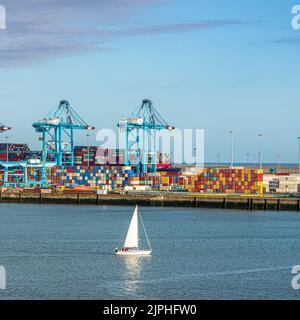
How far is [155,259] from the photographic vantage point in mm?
51750

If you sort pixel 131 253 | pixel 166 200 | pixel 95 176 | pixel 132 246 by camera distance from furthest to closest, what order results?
pixel 95 176 < pixel 166 200 < pixel 132 246 < pixel 131 253

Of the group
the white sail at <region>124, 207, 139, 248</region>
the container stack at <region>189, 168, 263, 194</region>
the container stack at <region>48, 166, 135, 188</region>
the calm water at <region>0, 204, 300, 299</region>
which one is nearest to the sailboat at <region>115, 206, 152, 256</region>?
the white sail at <region>124, 207, 139, 248</region>

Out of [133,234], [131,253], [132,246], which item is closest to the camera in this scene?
[131,253]

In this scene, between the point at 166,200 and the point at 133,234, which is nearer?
the point at 133,234

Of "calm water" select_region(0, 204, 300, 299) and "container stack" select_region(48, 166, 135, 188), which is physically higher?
"container stack" select_region(48, 166, 135, 188)

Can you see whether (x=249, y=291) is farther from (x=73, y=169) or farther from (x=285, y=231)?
(x=73, y=169)

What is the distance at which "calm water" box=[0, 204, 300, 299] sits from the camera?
1613 inches

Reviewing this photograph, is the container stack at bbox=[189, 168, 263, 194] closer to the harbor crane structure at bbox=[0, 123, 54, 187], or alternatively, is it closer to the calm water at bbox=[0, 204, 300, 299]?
the harbor crane structure at bbox=[0, 123, 54, 187]

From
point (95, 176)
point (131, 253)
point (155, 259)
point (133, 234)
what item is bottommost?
point (155, 259)

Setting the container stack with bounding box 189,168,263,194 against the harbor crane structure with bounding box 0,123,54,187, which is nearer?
the container stack with bounding box 189,168,263,194

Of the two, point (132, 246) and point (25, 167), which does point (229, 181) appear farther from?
point (132, 246)

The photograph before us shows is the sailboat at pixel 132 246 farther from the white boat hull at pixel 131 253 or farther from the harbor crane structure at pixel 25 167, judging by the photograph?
the harbor crane structure at pixel 25 167

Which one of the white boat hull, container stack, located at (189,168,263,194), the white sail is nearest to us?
the white boat hull

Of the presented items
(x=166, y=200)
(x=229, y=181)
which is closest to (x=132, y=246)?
(x=166, y=200)
